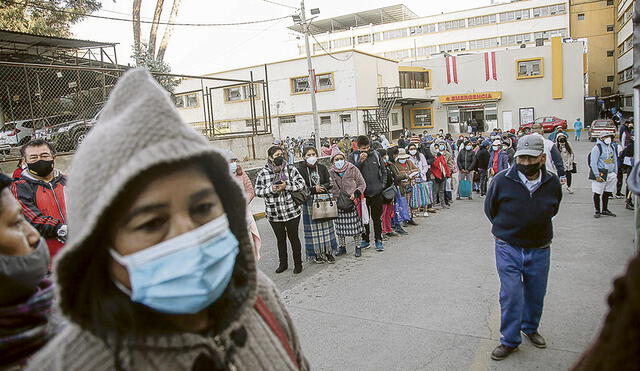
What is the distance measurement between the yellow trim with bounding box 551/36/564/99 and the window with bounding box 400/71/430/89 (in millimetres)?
10794

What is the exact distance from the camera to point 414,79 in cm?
4212

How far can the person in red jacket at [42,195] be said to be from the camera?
4.30 m

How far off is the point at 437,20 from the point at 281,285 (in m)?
62.9

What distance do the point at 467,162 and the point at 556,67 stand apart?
103 feet

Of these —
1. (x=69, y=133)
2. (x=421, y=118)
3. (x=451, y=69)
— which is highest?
(x=451, y=69)

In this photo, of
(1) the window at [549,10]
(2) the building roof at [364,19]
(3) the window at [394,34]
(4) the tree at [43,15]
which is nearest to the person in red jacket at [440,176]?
(4) the tree at [43,15]

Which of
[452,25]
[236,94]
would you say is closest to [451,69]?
[236,94]

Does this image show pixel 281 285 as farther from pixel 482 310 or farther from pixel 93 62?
pixel 93 62

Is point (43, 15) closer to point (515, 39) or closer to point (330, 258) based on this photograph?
point (330, 258)

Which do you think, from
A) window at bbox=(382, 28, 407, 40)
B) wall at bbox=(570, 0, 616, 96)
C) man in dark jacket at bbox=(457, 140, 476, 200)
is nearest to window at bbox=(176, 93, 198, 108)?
man in dark jacket at bbox=(457, 140, 476, 200)

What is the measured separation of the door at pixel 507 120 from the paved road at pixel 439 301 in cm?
3439

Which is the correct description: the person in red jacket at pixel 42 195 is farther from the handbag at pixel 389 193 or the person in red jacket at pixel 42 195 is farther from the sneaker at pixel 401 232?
the sneaker at pixel 401 232

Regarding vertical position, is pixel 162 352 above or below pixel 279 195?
above

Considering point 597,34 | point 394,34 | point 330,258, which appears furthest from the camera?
point 394,34
